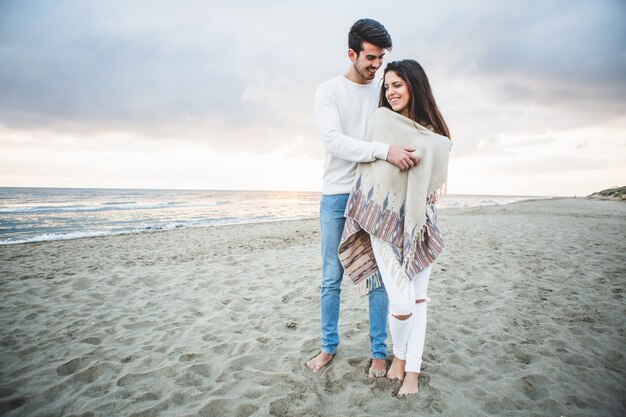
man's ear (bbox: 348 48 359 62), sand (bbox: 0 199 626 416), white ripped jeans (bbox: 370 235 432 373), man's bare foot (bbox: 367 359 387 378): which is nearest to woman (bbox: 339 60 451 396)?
white ripped jeans (bbox: 370 235 432 373)

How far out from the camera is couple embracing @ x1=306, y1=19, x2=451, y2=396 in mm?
1771

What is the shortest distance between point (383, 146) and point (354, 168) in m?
0.35

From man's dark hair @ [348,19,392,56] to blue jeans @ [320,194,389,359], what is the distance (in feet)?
3.17

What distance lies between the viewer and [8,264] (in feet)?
20.6

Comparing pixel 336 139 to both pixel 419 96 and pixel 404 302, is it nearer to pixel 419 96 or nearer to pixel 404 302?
pixel 419 96

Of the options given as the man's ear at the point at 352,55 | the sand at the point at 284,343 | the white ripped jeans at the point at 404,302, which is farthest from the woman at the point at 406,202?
the sand at the point at 284,343

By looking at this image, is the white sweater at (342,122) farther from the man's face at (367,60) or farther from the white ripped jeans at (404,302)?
the white ripped jeans at (404,302)

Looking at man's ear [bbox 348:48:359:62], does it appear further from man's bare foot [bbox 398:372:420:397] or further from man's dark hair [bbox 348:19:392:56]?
man's bare foot [bbox 398:372:420:397]

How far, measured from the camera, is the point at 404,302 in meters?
1.79

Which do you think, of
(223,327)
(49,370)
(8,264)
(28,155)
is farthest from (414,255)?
(28,155)

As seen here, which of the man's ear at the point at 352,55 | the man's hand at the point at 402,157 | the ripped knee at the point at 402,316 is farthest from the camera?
the man's ear at the point at 352,55

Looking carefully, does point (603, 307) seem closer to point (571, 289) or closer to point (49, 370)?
point (571, 289)

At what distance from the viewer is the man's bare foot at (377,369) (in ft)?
6.73

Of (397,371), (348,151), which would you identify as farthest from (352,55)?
(397,371)
